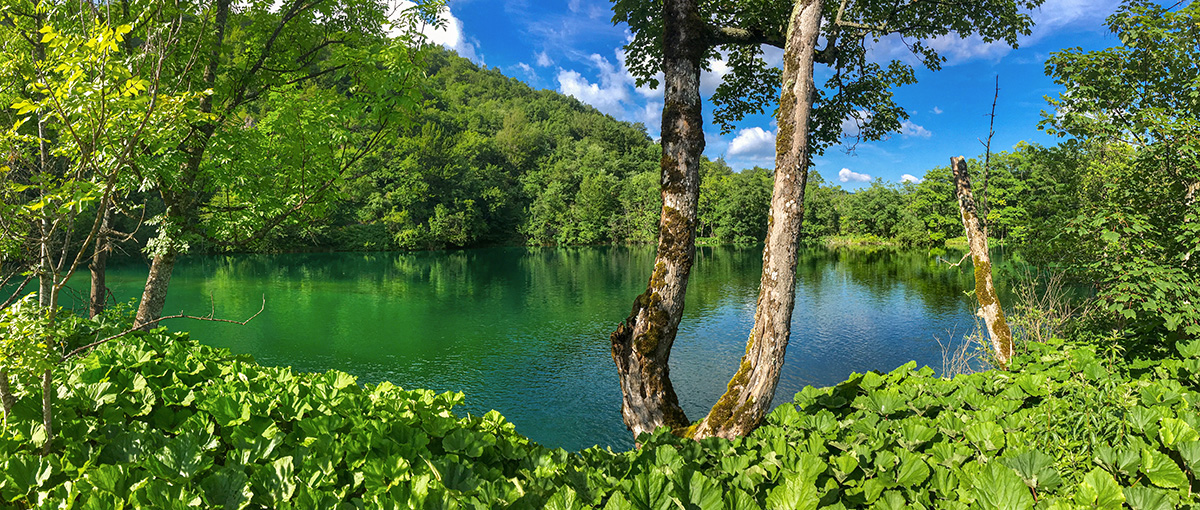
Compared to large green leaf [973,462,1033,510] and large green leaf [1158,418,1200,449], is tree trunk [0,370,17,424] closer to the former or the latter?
large green leaf [973,462,1033,510]

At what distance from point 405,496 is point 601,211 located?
5532cm

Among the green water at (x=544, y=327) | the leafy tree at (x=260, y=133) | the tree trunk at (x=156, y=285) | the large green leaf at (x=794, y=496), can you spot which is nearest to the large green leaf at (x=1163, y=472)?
the large green leaf at (x=794, y=496)

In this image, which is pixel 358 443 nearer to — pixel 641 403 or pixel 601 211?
pixel 641 403

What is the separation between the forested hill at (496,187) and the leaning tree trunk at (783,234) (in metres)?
34.6

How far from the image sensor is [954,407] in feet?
9.02

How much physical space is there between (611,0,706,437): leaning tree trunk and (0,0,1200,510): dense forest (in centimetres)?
2

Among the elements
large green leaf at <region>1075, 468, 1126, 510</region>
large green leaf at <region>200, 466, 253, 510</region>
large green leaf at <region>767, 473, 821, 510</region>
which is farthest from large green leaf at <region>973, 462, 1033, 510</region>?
large green leaf at <region>200, 466, 253, 510</region>

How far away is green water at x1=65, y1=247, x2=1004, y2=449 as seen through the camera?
10.1 m

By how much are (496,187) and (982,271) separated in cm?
5065

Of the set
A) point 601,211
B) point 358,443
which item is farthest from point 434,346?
point 601,211

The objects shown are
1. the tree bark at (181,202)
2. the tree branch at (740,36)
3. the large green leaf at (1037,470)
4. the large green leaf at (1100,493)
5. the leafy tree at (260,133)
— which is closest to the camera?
the large green leaf at (1100,493)

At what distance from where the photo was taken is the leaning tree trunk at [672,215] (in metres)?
3.82

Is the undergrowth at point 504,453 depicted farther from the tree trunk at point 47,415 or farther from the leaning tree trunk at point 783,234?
the leaning tree trunk at point 783,234

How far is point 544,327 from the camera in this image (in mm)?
15289
